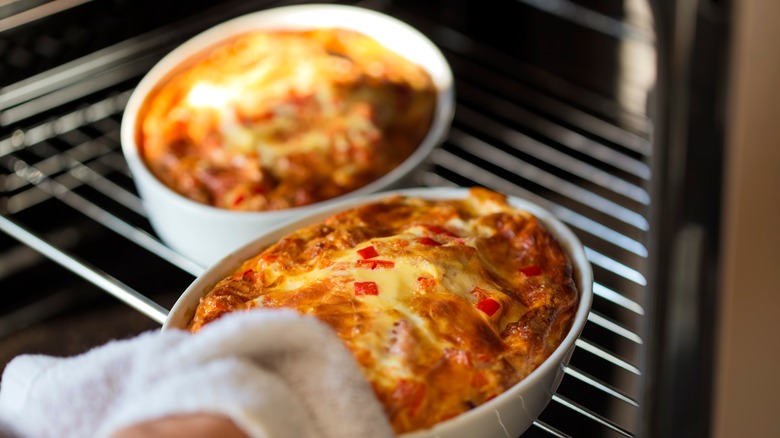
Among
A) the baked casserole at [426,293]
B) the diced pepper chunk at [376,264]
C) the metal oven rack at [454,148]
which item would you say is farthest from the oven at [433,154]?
the diced pepper chunk at [376,264]

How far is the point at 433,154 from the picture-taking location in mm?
1286

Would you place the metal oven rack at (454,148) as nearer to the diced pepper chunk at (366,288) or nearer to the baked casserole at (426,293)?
the baked casserole at (426,293)

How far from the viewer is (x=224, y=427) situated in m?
0.60

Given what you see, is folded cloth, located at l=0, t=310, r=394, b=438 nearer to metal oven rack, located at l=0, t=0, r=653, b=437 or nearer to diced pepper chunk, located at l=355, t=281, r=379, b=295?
diced pepper chunk, located at l=355, t=281, r=379, b=295

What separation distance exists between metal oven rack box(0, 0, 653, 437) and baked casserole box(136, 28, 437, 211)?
0.32ft

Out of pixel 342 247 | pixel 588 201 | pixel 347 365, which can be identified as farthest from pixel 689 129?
pixel 588 201

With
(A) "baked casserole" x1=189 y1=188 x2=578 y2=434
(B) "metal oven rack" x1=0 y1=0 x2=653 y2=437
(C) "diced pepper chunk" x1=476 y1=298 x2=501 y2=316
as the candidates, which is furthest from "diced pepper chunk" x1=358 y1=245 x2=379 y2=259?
(B) "metal oven rack" x1=0 y1=0 x2=653 y2=437

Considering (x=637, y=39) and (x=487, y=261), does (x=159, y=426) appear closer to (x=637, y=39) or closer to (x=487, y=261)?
(x=487, y=261)

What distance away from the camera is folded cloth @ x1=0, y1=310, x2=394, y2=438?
613mm

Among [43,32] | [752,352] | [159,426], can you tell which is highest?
[159,426]

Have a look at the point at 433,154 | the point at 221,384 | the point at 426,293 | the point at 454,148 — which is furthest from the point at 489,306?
the point at 454,148

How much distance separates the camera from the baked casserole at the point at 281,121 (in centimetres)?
119

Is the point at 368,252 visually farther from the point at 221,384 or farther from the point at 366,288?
the point at 221,384

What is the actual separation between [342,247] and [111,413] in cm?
29
